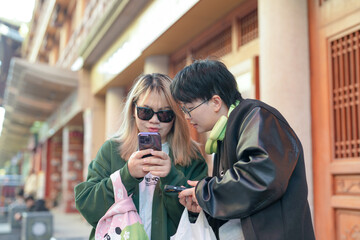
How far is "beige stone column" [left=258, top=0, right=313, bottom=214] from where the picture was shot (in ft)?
15.4

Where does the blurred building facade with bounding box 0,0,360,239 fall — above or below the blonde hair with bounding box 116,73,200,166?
above

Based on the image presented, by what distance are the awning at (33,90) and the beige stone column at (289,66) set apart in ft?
31.4

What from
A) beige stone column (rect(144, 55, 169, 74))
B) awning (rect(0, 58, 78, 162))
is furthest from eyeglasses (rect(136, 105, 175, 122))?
awning (rect(0, 58, 78, 162))

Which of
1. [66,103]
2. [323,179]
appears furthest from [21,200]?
[323,179]

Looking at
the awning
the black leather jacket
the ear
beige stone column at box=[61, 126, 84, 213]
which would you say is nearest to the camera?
the black leather jacket

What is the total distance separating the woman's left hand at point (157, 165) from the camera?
2178mm

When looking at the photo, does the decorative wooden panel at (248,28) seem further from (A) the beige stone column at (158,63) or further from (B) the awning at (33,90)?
(B) the awning at (33,90)

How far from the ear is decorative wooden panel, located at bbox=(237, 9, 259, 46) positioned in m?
4.17

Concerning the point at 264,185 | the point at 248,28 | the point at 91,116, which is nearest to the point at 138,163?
the point at 264,185

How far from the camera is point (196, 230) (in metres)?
2.08

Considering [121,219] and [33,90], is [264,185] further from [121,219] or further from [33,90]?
[33,90]

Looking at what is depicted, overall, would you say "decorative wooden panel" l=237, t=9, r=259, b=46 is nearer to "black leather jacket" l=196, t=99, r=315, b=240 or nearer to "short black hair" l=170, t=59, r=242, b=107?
"short black hair" l=170, t=59, r=242, b=107

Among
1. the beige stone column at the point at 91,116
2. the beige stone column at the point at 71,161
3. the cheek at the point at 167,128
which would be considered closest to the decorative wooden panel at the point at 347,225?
the cheek at the point at 167,128

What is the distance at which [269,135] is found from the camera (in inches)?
66.0
